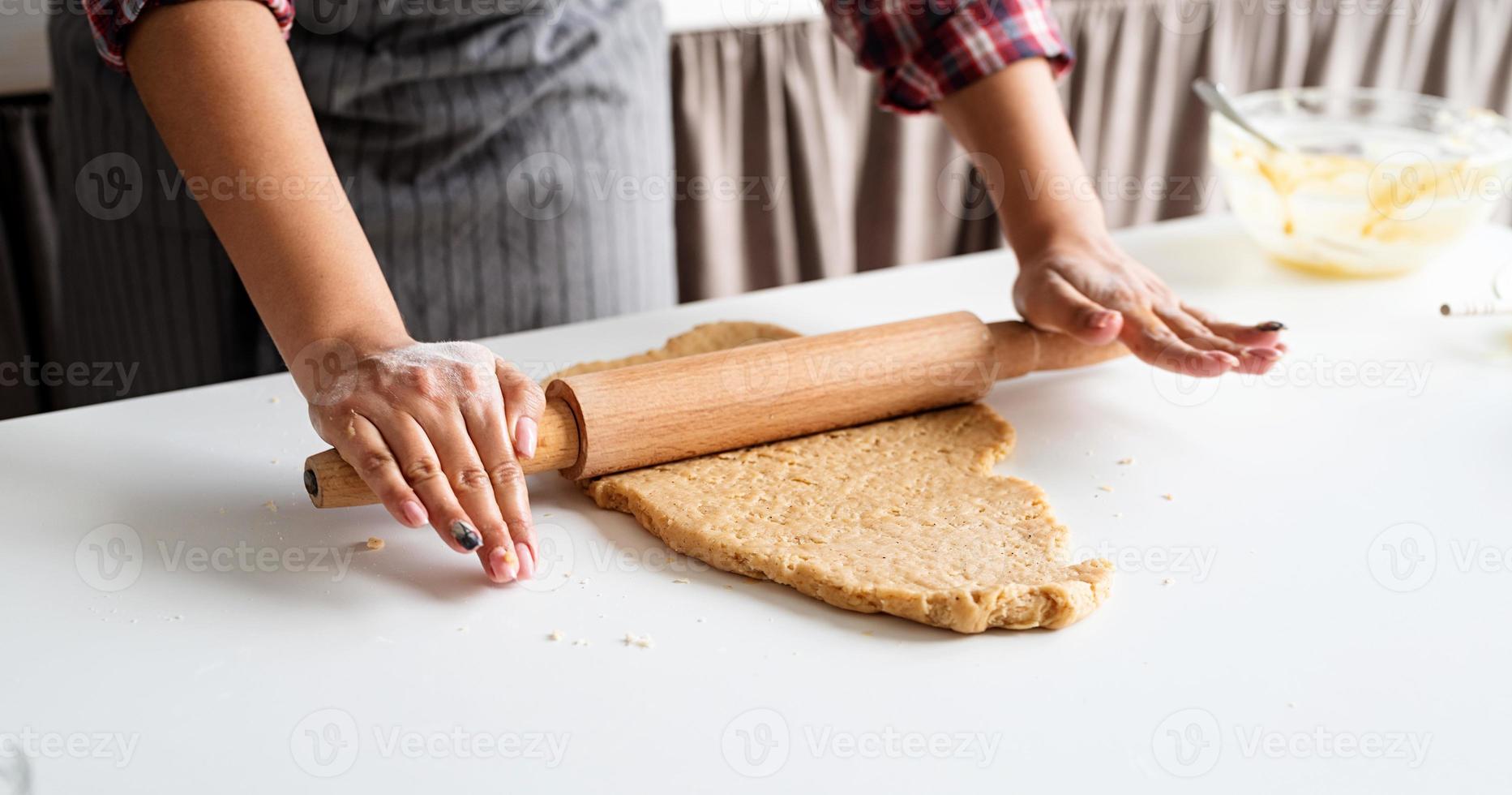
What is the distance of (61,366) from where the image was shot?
1.93 meters

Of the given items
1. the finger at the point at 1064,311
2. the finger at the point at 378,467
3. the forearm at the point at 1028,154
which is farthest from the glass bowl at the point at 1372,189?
the finger at the point at 378,467

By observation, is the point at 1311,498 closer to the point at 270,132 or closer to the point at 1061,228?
the point at 1061,228

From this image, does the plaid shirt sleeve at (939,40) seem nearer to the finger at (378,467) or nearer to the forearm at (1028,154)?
the forearm at (1028,154)

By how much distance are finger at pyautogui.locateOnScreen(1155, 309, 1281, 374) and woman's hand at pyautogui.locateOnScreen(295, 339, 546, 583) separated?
0.62 meters

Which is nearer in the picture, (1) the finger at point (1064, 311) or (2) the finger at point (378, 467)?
(2) the finger at point (378, 467)

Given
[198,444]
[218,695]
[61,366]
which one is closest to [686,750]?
[218,695]

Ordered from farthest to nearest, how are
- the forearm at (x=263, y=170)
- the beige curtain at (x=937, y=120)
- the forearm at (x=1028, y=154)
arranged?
the beige curtain at (x=937, y=120) < the forearm at (x=1028, y=154) < the forearm at (x=263, y=170)

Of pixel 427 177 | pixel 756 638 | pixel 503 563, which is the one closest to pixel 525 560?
pixel 503 563

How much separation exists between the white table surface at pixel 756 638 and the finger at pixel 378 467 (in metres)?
0.06

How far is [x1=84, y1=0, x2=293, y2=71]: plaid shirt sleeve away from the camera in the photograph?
99 cm

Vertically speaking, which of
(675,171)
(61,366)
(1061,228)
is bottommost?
(61,366)

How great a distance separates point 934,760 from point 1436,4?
277 centimetres

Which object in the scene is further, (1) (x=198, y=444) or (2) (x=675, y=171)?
(2) (x=675, y=171)

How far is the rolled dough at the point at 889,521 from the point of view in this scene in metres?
0.82
